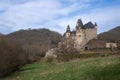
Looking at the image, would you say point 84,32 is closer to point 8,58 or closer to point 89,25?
point 89,25

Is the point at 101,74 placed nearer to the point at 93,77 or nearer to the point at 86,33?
the point at 93,77

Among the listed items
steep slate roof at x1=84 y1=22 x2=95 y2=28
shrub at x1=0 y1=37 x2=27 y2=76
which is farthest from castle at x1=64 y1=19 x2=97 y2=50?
shrub at x1=0 y1=37 x2=27 y2=76

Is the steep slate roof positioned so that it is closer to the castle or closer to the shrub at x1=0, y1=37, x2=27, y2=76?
the castle

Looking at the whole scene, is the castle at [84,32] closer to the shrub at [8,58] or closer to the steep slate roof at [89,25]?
the steep slate roof at [89,25]

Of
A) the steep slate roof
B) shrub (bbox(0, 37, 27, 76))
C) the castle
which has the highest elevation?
the steep slate roof

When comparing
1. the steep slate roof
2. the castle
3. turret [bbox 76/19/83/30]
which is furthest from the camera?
the steep slate roof

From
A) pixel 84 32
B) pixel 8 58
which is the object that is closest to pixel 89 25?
pixel 84 32

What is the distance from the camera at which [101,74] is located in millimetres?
17250

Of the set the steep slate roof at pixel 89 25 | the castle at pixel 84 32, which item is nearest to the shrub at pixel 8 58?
the castle at pixel 84 32

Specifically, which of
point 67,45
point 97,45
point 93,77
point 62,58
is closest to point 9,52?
point 62,58

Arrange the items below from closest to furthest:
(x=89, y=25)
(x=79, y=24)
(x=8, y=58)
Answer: (x=8, y=58)
(x=79, y=24)
(x=89, y=25)

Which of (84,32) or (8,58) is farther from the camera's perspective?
(84,32)

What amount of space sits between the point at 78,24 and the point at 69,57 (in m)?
72.6

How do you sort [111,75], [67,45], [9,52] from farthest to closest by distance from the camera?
[67,45]
[9,52]
[111,75]
